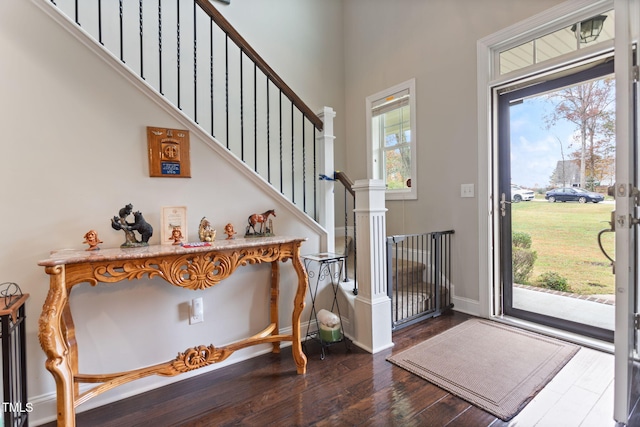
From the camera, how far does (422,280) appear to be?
3.17 metres

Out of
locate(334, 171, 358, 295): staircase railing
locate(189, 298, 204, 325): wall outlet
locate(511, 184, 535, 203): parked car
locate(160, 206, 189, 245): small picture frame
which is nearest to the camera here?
locate(160, 206, 189, 245): small picture frame

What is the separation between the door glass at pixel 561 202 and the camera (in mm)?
2275

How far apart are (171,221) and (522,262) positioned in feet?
9.16

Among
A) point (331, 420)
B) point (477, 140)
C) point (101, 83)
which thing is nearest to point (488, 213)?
point (477, 140)

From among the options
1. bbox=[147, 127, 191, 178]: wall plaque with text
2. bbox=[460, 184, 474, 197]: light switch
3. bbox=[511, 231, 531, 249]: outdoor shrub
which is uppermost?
bbox=[147, 127, 191, 178]: wall plaque with text

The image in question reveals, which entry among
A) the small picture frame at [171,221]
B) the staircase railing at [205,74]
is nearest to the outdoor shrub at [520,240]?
the staircase railing at [205,74]

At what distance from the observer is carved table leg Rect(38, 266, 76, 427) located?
4.08 feet

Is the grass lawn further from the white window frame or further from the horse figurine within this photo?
the horse figurine

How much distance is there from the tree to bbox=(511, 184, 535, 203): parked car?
1.17 feet

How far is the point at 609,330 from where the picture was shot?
223cm

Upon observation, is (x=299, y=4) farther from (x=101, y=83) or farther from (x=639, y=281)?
(x=639, y=281)

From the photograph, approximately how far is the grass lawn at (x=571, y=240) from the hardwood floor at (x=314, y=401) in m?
0.66

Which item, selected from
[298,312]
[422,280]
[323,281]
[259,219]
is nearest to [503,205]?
[422,280]

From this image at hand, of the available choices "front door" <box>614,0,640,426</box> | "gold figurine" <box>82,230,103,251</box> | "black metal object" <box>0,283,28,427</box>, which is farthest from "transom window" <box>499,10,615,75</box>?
"black metal object" <box>0,283,28,427</box>
